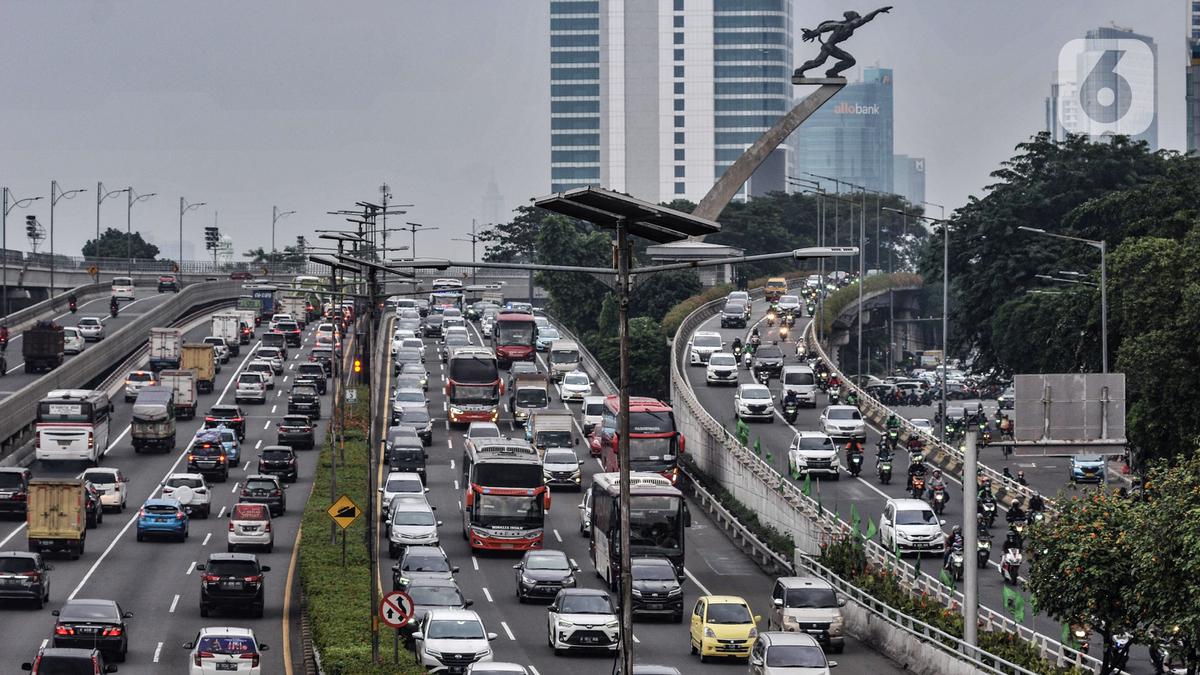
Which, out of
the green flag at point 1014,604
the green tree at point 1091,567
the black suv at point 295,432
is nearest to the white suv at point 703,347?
the black suv at point 295,432

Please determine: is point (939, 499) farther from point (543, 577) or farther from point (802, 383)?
point (802, 383)

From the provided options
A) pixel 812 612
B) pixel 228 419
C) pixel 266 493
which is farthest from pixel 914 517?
pixel 228 419

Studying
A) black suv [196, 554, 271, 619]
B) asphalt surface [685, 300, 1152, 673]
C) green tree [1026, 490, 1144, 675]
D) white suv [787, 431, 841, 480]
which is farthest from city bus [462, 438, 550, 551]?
green tree [1026, 490, 1144, 675]

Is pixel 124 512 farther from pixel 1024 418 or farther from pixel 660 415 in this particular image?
pixel 1024 418

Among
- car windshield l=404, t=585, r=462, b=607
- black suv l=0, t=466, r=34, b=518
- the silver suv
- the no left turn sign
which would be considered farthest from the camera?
black suv l=0, t=466, r=34, b=518

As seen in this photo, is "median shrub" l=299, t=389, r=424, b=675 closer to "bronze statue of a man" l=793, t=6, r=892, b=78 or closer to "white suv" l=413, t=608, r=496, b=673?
"white suv" l=413, t=608, r=496, b=673

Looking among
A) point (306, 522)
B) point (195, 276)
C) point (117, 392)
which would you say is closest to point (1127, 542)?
point (306, 522)
